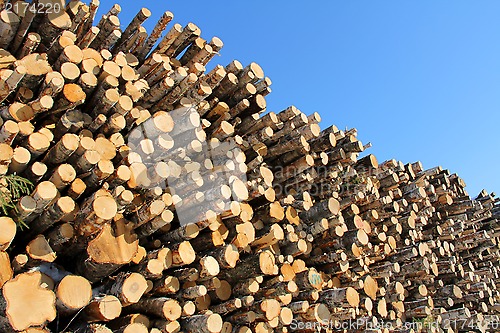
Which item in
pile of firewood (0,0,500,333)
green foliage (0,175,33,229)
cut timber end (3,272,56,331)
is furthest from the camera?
pile of firewood (0,0,500,333)

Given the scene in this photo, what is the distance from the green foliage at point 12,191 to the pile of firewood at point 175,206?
3 centimetres

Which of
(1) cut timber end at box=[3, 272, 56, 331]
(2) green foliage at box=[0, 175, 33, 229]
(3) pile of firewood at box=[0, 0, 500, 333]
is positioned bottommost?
(1) cut timber end at box=[3, 272, 56, 331]

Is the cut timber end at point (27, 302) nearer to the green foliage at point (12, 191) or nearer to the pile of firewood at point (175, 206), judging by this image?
the pile of firewood at point (175, 206)

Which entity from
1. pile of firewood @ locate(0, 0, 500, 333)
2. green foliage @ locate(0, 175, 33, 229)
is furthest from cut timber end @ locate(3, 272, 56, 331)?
green foliage @ locate(0, 175, 33, 229)

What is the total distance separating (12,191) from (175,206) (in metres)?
1.07

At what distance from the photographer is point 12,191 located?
2.64 metres

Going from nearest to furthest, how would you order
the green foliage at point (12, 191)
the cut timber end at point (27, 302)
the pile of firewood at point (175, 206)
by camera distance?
the cut timber end at point (27, 302) → the green foliage at point (12, 191) → the pile of firewood at point (175, 206)

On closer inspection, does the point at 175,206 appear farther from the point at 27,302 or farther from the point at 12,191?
the point at 27,302

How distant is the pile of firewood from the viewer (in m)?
2.72

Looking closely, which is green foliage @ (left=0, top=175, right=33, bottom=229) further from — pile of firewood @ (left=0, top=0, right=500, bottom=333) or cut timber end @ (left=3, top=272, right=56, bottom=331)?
cut timber end @ (left=3, top=272, right=56, bottom=331)

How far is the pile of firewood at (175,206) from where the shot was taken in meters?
2.72

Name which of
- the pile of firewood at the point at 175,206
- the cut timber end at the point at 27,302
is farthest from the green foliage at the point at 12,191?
the cut timber end at the point at 27,302

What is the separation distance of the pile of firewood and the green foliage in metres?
0.03

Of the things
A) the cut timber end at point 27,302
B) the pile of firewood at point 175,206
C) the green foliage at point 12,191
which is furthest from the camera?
the pile of firewood at point 175,206
